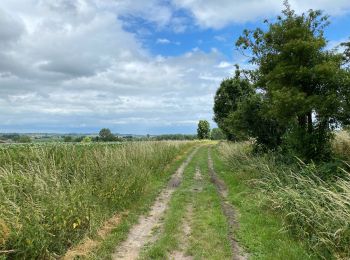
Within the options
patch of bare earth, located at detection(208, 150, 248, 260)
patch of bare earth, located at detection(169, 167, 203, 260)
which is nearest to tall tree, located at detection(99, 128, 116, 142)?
patch of bare earth, located at detection(208, 150, 248, 260)

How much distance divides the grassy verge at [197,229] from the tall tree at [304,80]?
4.09m

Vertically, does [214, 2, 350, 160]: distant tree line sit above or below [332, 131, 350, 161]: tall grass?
above

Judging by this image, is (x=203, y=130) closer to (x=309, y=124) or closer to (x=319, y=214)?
(x=309, y=124)

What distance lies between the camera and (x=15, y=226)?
634 centimetres

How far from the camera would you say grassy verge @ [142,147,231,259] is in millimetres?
7352

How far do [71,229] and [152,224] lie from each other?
2.68m

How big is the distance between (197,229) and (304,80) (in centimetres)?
772

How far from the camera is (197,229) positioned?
9.09 m

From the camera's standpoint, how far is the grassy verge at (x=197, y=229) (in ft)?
24.1

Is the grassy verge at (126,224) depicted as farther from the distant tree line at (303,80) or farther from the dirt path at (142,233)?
the distant tree line at (303,80)

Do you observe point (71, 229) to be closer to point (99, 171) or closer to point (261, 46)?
point (99, 171)

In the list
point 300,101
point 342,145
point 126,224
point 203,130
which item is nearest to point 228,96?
point 342,145

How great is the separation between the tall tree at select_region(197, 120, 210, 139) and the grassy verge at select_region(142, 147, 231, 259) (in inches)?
3695

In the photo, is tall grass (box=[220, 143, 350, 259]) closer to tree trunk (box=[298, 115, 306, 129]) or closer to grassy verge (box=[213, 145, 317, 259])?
grassy verge (box=[213, 145, 317, 259])
